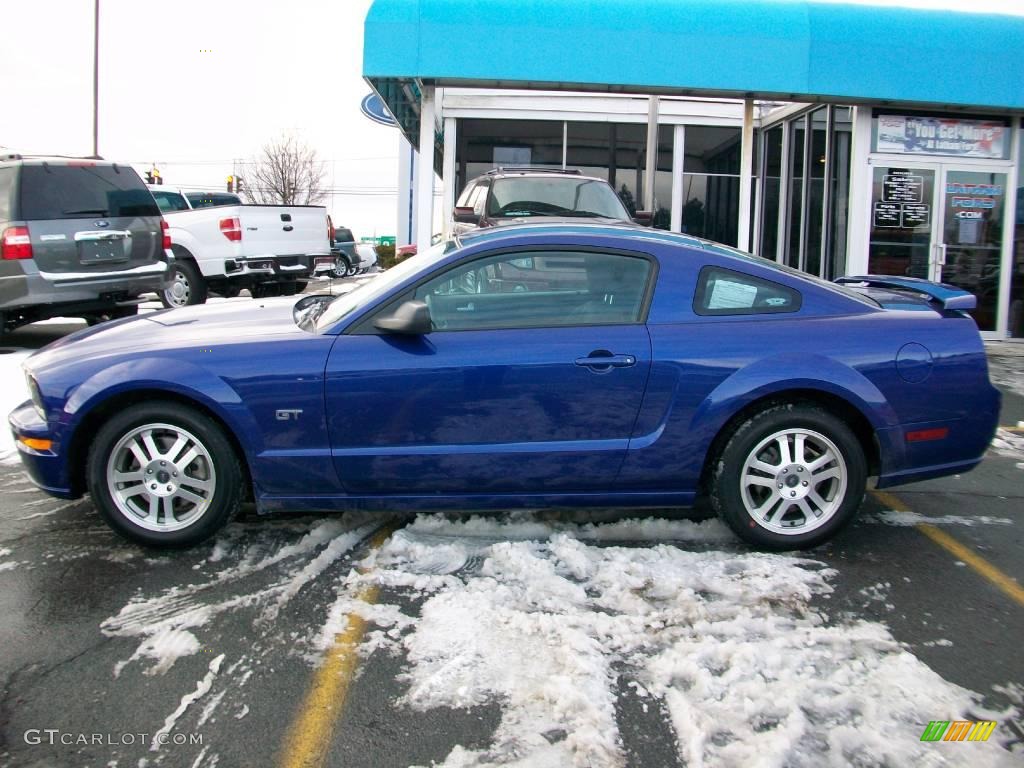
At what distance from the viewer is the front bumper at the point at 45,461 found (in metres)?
3.89

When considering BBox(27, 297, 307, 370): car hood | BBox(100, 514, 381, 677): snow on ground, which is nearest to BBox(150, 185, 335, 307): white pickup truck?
BBox(27, 297, 307, 370): car hood

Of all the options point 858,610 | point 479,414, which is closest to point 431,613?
point 479,414

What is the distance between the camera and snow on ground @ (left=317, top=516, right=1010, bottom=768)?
256 cm

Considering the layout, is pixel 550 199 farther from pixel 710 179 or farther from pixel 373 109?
pixel 373 109

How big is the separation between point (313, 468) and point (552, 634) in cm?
134

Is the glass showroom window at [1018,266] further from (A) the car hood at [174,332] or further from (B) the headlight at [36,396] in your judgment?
(B) the headlight at [36,396]

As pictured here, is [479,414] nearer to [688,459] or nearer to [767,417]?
[688,459]

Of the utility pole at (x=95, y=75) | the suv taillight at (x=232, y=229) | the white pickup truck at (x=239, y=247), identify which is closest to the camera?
the suv taillight at (x=232, y=229)

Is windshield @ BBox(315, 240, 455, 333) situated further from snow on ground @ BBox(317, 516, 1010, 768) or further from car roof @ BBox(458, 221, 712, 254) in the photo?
snow on ground @ BBox(317, 516, 1010, 768)

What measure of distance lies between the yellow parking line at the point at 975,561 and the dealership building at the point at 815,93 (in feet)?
23.2

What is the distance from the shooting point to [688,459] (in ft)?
12.9

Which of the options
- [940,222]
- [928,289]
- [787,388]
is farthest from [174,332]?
[940,222]

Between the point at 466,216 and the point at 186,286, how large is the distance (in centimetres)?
545

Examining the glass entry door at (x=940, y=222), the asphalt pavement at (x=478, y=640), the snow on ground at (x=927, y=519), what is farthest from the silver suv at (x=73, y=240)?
the glass entry door at (x=940, y=222)
